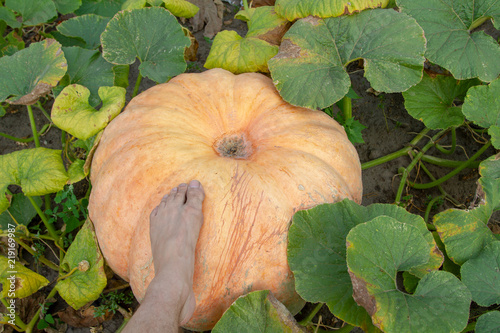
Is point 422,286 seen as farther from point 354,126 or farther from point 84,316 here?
point 84,316

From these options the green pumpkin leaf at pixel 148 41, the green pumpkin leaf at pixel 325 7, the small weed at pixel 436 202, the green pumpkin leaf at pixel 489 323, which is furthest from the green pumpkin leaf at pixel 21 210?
the small weed at pixel 436 202

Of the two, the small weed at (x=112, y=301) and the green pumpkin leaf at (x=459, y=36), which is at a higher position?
the green pumpkin leaf at (x=459, y=36)

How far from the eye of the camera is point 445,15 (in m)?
2.00

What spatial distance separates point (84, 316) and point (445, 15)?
2522 millimetres

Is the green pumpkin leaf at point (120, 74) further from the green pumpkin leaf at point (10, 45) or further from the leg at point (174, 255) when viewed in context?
the leg at point (174, 255)

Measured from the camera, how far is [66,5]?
8.79 ft

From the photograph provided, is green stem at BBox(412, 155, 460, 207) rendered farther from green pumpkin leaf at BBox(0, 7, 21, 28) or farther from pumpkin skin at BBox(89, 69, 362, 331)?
green pumpkin leaf at BBox(0, 7, 21, 28)

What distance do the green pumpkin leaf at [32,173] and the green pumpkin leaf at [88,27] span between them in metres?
0.89

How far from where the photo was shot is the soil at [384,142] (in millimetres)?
2541

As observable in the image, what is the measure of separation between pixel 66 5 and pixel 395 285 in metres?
2.74

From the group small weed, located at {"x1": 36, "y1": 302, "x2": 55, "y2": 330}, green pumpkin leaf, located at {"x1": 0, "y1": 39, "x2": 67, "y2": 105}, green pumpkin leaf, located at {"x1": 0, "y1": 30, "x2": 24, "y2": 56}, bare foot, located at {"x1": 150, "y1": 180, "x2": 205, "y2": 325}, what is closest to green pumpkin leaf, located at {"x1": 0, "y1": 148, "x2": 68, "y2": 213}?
green pumpkin leaf, located at {"x1": 0, "y1": 39, "x2": 67, "y2": 105}

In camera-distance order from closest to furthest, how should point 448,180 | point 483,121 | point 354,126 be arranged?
point 483,121
point 354,126
point 448,180

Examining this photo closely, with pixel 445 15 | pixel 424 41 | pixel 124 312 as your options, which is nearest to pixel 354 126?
pixel 424 41

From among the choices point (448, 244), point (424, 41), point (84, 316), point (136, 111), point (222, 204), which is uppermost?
point (424, 41)
